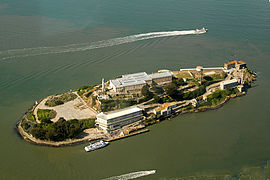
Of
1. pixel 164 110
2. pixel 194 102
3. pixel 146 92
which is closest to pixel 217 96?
pixel 194 102

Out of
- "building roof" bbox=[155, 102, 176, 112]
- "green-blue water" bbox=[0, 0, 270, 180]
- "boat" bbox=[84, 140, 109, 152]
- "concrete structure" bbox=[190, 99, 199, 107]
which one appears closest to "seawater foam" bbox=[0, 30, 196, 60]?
"green-blue water" bbox=[0, 0, 270, 180]

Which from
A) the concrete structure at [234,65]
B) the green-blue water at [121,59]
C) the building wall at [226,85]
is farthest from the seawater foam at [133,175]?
the concrete structure at [234,65]

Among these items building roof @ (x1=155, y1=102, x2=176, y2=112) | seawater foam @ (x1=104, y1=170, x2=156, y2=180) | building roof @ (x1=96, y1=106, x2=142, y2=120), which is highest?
building roof @ (x1=96, y1=106, x2=142, y2=120)

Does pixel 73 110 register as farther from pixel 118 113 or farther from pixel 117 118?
pixel 117 118

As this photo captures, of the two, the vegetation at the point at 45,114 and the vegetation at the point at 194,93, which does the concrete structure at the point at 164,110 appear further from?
the vegetation at the point at 45,114

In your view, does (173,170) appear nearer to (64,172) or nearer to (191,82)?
(64,172)

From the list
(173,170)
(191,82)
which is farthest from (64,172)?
(191,82)

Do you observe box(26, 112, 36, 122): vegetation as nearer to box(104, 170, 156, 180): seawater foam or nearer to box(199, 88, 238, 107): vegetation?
box(104, 170, 156, 180): seawater foam

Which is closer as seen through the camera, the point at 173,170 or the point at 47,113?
the point at 173,170
